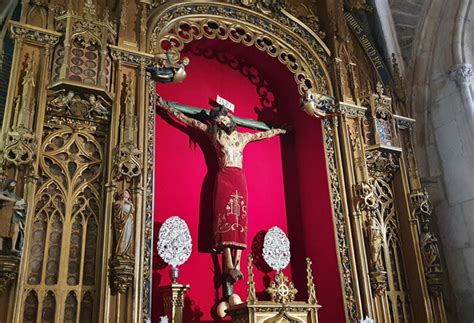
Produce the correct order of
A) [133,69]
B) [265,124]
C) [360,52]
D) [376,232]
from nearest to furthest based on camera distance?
1. [133,69]
2. [376,232]
3. [265,124]
4. [360,52]

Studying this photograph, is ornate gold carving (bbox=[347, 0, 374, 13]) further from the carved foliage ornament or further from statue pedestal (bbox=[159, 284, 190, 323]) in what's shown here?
the carved foliage ornament

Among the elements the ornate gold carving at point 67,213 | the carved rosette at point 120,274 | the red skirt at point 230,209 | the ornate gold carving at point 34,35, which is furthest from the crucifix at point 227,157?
the carved rosette at point 120,274

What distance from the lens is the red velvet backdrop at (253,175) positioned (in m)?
6.67

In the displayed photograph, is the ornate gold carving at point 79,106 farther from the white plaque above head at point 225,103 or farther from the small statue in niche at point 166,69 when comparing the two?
the white plaque above head at point 225,103

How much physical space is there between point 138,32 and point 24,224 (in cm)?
286

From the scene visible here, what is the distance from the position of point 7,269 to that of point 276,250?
3.32 meters

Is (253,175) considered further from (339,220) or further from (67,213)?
(67,213)

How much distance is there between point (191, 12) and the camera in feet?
23.5

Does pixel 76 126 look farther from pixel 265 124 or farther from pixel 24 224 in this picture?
pixel 265 124

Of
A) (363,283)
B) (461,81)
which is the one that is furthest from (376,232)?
(461,81)

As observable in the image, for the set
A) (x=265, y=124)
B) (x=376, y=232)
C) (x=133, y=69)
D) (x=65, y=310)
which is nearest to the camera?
(x=65, y=310)

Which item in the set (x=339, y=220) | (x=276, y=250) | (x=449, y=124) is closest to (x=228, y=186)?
(x=276, y=250)

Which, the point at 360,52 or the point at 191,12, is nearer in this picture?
the point at 191,12

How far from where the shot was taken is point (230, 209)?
6605 millimetres
